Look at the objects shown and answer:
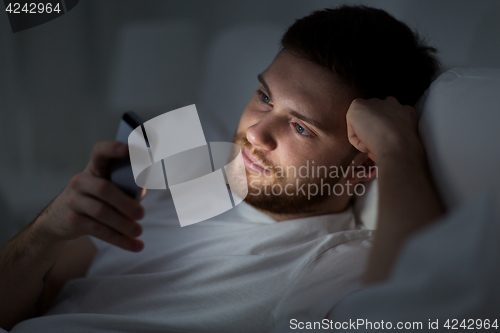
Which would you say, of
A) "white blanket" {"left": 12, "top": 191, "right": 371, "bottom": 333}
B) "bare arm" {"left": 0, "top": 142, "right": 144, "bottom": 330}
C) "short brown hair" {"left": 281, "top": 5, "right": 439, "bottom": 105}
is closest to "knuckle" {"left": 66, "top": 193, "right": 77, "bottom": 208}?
"bare arm" {"left": 0, "top": 142, "right": 144, "bottom": 330}

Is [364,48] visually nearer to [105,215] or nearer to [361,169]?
[361,169]

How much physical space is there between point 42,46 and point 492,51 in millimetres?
649

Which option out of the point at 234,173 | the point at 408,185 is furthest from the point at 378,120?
the point at 234,173

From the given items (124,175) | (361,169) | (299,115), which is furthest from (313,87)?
(124,175)

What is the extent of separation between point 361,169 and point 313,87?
0.56 feet

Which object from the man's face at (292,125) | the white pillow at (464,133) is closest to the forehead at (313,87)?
the man's face at (292,125)

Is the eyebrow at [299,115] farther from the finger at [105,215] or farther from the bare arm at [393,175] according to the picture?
the finger at [105,215]

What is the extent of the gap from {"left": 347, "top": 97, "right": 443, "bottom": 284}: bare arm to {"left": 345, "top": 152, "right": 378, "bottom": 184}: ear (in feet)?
0.22

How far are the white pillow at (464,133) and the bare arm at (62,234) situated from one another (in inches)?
14.9

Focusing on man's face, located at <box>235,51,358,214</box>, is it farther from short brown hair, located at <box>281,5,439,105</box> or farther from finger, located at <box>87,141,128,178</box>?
finger, located at <box>87,141,128,178</box>

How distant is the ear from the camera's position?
21.2 inches

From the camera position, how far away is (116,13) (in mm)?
507

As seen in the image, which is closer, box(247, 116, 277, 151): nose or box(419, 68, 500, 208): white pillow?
box(419, 68, 500, 208): white pillow

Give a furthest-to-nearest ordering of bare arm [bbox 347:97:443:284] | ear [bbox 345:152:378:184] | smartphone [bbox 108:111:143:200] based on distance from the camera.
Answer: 1. ear [bbox 345:152:378:184]
2. smartphone [bbox 108:111:143:200]
3. bare arm [bbox 347:97:443:284]
